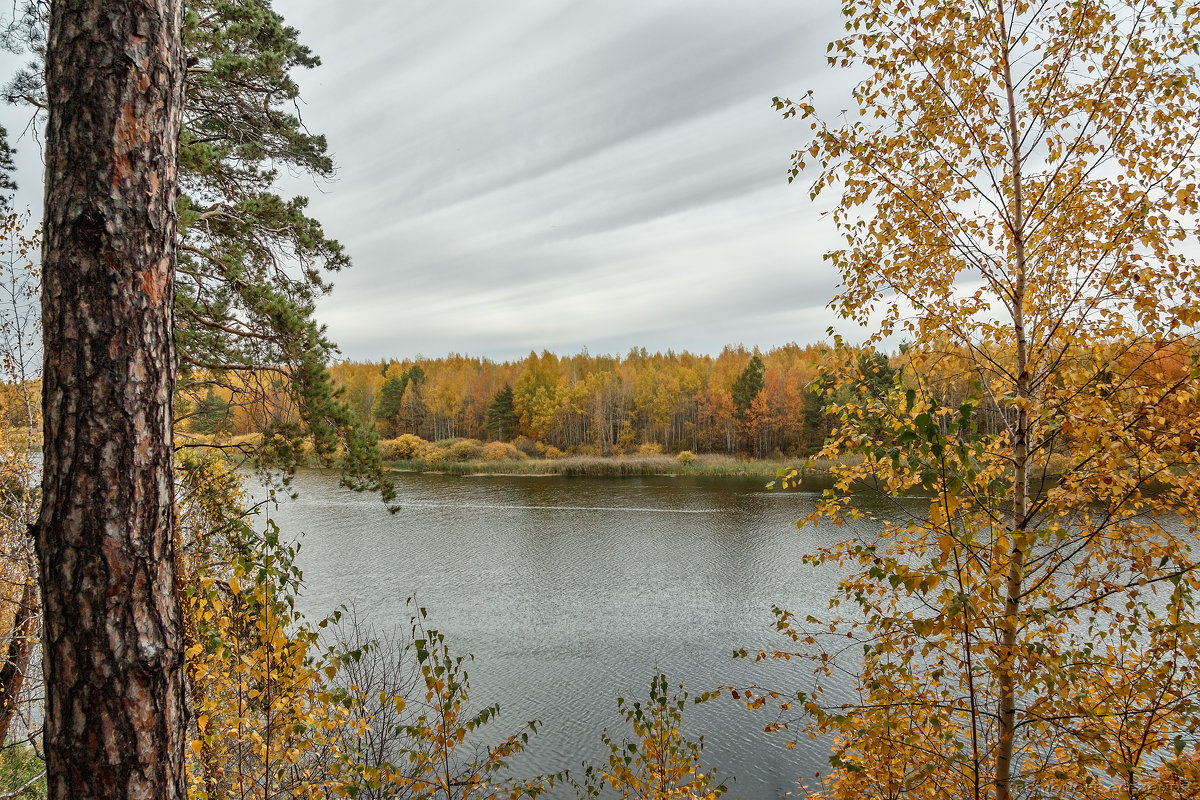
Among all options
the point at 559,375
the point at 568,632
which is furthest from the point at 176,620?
the point at 559,375

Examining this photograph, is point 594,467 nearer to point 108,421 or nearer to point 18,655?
point 18,655

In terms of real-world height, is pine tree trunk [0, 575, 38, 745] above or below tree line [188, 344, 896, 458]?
below

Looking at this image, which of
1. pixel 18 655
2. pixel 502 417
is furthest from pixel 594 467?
pixel 18 655

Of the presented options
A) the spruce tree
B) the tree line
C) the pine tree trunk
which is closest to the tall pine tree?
the pine tree trunk

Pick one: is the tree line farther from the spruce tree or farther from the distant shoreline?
the distant shoreline

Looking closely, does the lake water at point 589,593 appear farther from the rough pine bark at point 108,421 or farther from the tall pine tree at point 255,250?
the rough pine bark at point 108,421

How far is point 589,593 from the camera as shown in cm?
1456

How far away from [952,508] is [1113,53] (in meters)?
2.57

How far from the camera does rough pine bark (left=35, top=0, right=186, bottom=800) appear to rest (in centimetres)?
163

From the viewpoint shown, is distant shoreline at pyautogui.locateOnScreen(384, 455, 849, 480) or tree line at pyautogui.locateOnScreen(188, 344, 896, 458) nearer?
distant shoreline at pyautogui.locateOnScreen(384, 455, 849, 480)

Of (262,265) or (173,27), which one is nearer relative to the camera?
(173,27)

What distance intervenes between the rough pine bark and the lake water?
7.38 meters

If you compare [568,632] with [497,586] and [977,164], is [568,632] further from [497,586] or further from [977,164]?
[977,164]

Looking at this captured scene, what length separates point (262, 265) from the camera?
22.5 ft
